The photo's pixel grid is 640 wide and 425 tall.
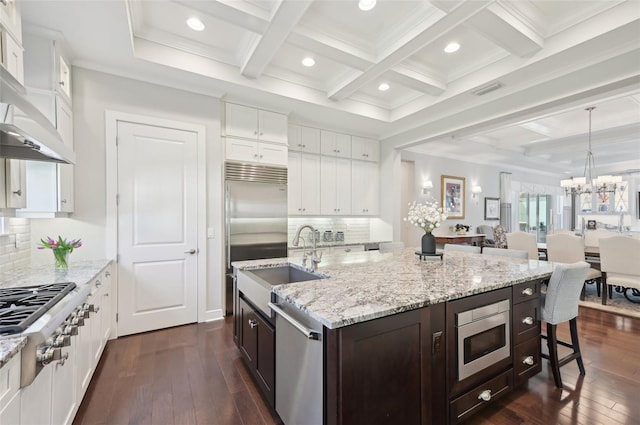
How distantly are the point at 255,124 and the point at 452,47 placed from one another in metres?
2.56

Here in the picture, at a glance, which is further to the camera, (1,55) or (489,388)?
(489,388)

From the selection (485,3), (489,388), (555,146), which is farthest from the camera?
(555,146)

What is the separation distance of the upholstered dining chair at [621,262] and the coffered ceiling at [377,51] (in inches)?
74.7

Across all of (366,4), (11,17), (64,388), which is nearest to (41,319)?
(64,388)

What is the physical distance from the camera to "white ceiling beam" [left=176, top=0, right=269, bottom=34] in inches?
90.1

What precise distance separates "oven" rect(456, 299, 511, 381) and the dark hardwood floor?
1.30 feet

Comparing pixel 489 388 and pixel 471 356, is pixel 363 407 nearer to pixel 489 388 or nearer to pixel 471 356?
pixel 471 356

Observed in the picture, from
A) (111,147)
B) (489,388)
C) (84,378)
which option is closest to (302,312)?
(489,388)

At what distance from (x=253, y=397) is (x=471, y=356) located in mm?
1511

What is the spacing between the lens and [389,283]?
1807 millimetres

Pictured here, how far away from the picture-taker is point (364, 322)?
1.28m

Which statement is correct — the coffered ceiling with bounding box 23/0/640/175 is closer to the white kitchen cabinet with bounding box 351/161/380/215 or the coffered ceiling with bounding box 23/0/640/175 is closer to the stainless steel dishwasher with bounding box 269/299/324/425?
the white kitchen cabinet with bounding box 351/161/380/215

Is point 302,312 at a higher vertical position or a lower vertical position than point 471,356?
higher

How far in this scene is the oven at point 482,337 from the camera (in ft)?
5.44
